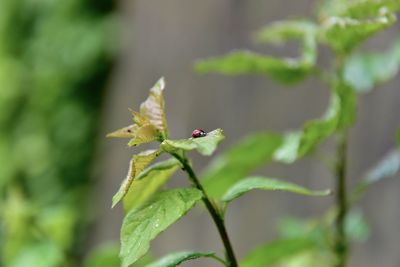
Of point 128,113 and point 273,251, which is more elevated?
point 273,251

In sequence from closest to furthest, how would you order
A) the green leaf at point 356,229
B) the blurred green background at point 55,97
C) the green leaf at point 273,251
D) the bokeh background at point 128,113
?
the green leaf at point 273,251 → the green leaf at point 356,229 → the bokeh background at point 128,113 → the blurred green background at point 55,97

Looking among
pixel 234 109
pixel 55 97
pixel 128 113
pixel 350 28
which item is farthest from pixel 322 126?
pixel 55 97

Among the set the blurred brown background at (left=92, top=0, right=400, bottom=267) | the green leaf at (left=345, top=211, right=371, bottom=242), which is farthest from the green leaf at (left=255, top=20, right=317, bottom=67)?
the blurred brown background at (left=92, top=0, right=400, bottom=267)

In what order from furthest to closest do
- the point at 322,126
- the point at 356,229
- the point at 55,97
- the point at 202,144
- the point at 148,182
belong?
the point at 55,97
the point at 356,229
the point at 322,126
the point at 148,182
the point at 202,144

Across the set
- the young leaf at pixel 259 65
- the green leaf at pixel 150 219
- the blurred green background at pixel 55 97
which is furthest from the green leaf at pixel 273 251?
the blurred green background at pixel 55 97

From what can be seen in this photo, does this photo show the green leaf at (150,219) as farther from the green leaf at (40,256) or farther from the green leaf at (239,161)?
the green leaf at (40,256)

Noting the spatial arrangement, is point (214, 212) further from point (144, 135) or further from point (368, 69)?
point (368, 69)

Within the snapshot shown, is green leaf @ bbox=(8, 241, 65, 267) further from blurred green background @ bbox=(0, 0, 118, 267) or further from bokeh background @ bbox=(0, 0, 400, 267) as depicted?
blurred green background @ bbox=(0, 0, 118, 267)
